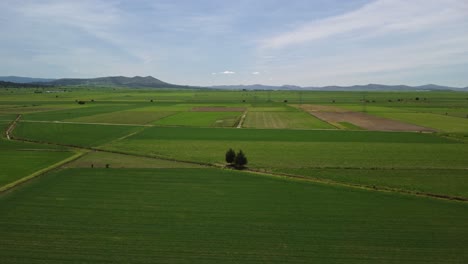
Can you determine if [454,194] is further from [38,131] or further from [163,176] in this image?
[38,131]

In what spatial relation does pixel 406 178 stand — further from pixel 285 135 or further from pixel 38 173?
pixel 38 173

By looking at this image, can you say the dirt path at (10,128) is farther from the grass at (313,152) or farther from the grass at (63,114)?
the grass at (313,152)

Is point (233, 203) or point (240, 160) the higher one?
point (240, 160)

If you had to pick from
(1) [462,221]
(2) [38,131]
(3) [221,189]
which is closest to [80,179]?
(3) [221,189]

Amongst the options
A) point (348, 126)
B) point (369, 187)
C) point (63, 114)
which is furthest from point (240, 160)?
point (63, 114)

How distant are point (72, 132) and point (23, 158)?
21183 millimetres

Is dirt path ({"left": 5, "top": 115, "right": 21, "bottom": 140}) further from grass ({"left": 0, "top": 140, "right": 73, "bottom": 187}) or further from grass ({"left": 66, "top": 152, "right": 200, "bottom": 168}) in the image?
grass ({"left": 66, "top": 152, "right": 200, "bottom": 168})

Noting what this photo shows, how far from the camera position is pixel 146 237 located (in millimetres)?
18969

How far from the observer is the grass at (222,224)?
56.3 ft

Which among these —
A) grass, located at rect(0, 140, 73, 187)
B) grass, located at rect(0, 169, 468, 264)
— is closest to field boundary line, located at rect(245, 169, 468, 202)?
grass, located at rect(0, 169, 468, 264)

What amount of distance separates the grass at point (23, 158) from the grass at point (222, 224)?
437cm

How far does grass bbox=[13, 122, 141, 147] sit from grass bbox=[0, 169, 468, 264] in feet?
75.5

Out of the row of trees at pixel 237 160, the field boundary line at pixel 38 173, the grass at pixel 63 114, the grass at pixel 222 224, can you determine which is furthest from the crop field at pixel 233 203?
the grass at pixel 63 114

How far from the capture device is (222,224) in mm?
20609
